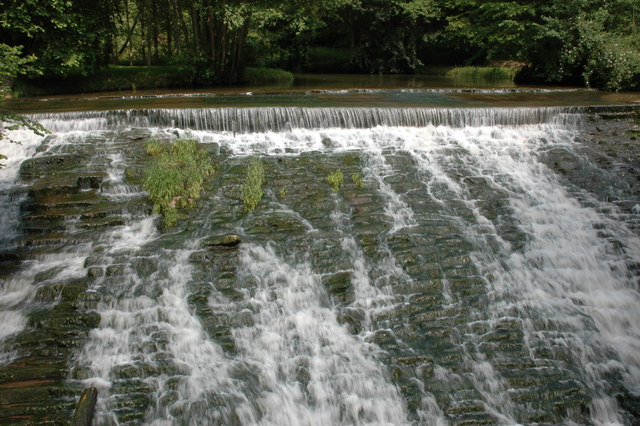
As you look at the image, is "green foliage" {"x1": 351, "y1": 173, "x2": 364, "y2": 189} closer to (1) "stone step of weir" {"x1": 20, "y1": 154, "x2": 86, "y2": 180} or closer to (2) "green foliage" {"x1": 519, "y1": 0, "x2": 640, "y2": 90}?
(1) "stone step of weir" {"x1": 20, "y1": 154, "x2": 86, "y2": 180}

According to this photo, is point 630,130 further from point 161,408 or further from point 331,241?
point 161,408

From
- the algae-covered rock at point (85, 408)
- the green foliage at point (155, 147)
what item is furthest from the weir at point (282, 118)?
the algae-covered rock at point (85, 408)

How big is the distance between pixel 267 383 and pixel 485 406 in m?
2.42

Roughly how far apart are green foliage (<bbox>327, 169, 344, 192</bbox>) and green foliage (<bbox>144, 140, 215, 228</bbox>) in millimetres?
2078

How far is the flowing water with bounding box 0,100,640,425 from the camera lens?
212 inches

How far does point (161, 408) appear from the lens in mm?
5051

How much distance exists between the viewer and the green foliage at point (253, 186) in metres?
7.97

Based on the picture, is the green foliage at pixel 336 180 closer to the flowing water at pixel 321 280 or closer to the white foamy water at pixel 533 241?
the flowing water at pixel 321 280

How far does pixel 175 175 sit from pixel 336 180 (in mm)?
2697

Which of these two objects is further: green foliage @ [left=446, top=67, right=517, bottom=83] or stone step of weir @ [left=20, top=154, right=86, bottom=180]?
green foliage @ [left=446, top=67, right=517, bottom=83]

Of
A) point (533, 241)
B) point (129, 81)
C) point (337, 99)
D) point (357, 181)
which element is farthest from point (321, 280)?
point (129, 81)

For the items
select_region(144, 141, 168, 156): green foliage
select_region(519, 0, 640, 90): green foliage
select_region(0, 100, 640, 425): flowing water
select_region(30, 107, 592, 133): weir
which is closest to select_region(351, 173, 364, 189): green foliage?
select_region(0, 100, 640, 425): flowing water

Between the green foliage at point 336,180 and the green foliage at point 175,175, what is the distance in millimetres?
2078

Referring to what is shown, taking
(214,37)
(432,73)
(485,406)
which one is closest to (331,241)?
(485,406)
